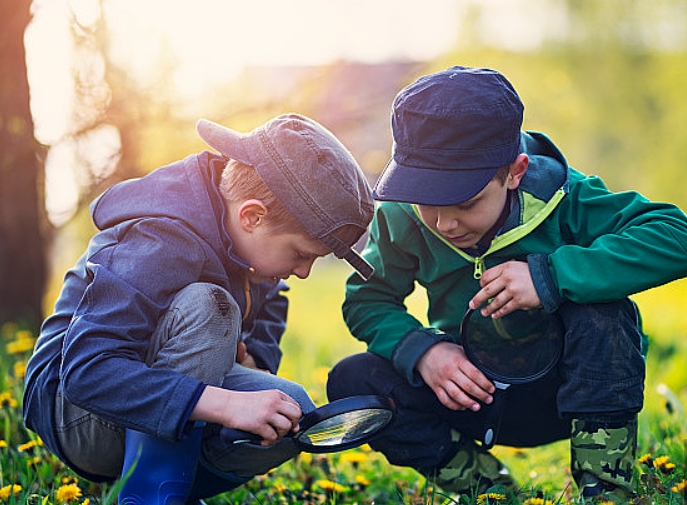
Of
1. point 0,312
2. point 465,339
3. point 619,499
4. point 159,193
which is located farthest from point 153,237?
point 0,312

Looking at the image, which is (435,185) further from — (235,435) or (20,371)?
(20,371)

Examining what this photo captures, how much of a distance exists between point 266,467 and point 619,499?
31.5 inches

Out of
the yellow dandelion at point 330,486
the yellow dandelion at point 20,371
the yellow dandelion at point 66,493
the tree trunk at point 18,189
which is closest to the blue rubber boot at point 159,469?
the yellow dandelion at point 66,493

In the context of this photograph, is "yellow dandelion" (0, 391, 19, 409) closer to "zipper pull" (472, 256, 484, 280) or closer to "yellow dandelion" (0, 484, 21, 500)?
"yellow dandelion" (0, 484, 21, 500)

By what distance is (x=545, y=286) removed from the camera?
1948 millimetres

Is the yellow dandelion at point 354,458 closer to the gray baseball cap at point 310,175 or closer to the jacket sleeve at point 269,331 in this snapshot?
the jacket sleeve at point 269,331

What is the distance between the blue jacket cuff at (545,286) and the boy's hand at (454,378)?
0.25 metres

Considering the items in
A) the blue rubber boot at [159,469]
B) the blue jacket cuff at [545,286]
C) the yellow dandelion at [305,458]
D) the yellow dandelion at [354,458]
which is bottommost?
the yellow dandelion at [305,458]

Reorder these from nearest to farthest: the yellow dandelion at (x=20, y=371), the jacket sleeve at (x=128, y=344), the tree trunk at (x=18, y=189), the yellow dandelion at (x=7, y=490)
A: 1. the jacket sleeve at (x=128, y=344)
2. the yellow dandelion at (x=7, y=490)
3. the yellow dandelion at (x=20, y=371)
4. the tree trunk at (x=18, y=189)

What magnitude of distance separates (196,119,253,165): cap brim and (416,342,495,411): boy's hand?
656mm

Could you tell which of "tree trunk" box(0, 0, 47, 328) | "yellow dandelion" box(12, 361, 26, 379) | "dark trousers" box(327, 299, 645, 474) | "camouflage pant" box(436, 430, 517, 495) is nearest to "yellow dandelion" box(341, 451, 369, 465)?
"dark trousers" box(327, 299, 645, 474)

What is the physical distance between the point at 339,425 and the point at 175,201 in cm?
64

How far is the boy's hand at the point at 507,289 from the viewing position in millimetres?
1948

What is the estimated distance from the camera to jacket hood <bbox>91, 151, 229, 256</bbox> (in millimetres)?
2012
